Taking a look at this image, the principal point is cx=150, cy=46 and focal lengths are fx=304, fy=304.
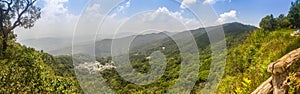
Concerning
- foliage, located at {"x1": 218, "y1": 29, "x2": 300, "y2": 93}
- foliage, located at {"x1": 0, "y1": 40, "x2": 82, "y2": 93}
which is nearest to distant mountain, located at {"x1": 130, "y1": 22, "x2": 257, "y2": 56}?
foliage, located at {"x1": 218, "y1": 29, "x2": 300, "y2": 93}

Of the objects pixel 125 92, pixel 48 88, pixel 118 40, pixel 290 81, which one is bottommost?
pixel 125 92

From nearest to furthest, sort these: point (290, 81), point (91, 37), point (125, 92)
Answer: point (290, 81) < point (91, 37) < point (125, 92)

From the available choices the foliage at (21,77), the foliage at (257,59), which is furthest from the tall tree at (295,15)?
the foliage at (21,77)

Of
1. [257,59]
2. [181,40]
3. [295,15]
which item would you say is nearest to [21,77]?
[181,40]

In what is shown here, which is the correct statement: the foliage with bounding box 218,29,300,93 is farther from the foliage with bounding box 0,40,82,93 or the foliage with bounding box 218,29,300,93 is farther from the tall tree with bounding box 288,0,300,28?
the tall tree with bounding box 288,0,300,28

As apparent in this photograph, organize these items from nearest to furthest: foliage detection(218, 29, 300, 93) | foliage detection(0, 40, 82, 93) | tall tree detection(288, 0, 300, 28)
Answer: foliage detection(218, 29, 300, 93)
foliage detection(0, 40, 82, 93)
tall tree detection(288, 0, 300, 28)

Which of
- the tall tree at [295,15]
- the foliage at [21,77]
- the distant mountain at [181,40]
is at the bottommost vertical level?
the foliage at [21,77]

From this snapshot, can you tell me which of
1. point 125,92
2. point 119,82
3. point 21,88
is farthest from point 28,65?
point 119,82

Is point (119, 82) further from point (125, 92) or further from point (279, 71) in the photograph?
point (279, 71)

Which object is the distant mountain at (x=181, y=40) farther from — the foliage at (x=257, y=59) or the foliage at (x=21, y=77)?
the foliage at (x=21, y=77)

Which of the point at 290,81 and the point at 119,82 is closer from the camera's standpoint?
the point at 290,81

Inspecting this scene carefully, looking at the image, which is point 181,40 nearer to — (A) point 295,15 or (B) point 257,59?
(B) point 257,59
